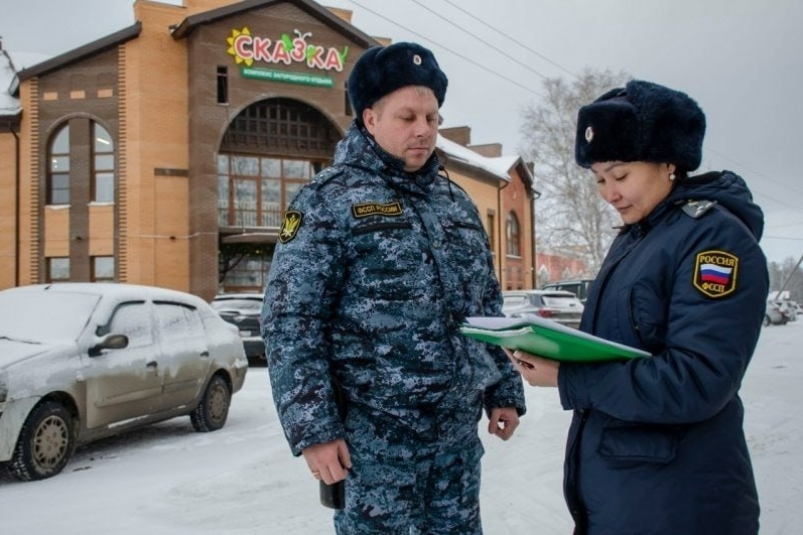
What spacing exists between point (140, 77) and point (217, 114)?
291 centimetres

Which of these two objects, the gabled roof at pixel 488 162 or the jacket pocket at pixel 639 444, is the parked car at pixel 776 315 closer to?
the gabled roof at pixel 488 162

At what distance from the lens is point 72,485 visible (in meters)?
5.47

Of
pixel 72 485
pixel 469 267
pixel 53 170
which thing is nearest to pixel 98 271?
pixel 53 170

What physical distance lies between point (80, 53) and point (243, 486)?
2207 centimetres

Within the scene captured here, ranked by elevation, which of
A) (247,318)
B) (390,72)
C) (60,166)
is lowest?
(247,318)

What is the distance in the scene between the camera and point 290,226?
7.94ft

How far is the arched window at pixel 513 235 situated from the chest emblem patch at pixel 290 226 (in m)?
35.3

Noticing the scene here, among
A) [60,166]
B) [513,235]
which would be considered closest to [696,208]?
[60,166]

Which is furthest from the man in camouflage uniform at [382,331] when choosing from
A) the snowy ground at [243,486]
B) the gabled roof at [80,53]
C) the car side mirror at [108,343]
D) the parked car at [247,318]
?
the gabled roof at [80,53]

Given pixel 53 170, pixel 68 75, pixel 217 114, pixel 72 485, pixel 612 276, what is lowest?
pixel 72 485

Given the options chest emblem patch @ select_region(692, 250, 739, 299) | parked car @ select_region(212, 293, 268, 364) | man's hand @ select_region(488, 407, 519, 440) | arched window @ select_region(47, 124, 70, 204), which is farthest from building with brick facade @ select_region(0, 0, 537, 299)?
chest emblem patch @ select_region(692, 250, 739, 299)

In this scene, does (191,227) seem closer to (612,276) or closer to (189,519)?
(189,519)

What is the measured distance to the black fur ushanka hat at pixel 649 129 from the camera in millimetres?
1962

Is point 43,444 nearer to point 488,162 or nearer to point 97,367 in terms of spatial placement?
point 97,367
